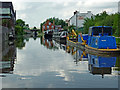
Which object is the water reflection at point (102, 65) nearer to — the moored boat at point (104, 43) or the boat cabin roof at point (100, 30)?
the moored boat at point (104, 43)

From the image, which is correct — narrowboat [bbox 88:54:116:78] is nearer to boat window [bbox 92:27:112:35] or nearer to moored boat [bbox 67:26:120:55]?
moored boat [bbox 67:26:120:55]

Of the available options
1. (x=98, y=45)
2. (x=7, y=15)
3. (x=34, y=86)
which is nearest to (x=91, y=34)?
(x=98, y=45)

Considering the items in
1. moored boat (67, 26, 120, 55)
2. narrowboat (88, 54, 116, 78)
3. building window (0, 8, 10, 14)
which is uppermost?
building window (0, 8, 10, 14)

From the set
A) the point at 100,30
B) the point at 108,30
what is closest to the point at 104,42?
the point at 108,30

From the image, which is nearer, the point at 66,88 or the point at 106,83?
the point at 66,88

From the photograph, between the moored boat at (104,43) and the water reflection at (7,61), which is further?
the moored boat at (104,43)

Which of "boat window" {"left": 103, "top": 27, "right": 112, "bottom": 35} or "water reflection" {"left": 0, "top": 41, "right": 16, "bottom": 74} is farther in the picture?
"boat window" {"left": 103, "top": 27, "right": 112, "bottom": 35}

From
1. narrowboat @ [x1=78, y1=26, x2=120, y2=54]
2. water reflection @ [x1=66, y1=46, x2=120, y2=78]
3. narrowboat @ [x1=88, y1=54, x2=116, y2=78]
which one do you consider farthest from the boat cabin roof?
narrowboat @ [x1=88, y1=54, x2=116, y2=78]

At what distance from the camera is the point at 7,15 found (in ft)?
400

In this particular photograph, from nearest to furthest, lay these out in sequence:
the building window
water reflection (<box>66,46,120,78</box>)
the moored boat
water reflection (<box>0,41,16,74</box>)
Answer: water reflection (<box>66,46,120,78</box>) < water reflection (<box>0,41,16,74</box>) < the moored boat < the building window

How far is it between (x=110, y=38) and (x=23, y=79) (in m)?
18.1

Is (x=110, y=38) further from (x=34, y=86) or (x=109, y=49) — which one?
(x=34, y=86)

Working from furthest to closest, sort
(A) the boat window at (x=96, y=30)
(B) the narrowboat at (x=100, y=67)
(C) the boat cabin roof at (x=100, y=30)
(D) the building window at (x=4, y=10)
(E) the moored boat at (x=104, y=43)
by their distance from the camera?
1. (D) the building window at (x=4, y=10)
2. (A) the boat window at (x=96, y=30)
3. (C) the boat cabin roof at (x=100, y=30)
4. (E) the moored boat at (x=104, y=43)
5. (B) the narrowboat at (x=100, y=67)

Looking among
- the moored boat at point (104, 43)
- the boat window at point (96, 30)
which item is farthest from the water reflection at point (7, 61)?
the boat window at point (96, 30)
